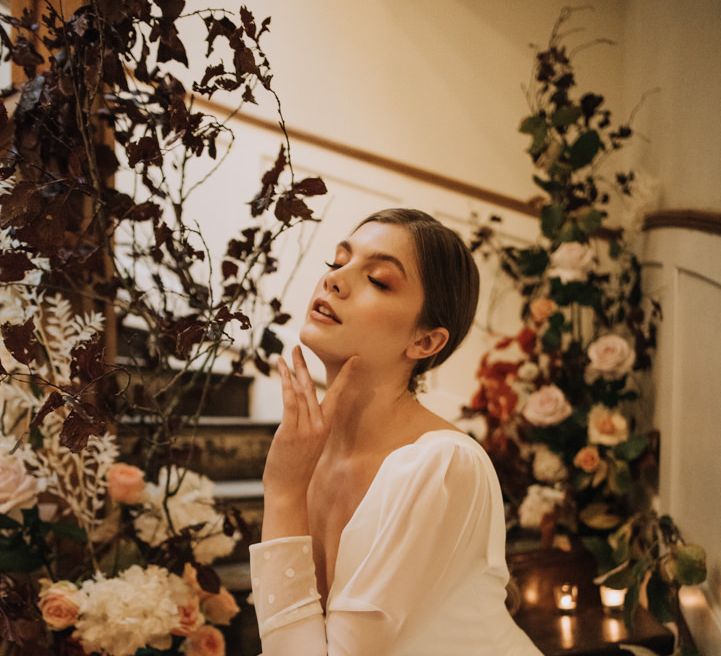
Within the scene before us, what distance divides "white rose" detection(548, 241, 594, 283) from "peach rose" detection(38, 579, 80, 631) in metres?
1.88

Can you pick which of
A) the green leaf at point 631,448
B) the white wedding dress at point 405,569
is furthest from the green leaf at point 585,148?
the white wedding dress at point 405,569

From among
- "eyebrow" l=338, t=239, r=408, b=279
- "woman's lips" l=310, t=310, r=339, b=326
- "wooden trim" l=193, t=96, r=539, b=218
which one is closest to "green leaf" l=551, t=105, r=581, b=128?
"wooden trim" l=193, t=96, r=539, b=218

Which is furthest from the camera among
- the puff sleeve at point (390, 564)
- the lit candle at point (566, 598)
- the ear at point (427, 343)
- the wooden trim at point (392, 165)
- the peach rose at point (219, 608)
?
the wooden trim at point (392, 165)

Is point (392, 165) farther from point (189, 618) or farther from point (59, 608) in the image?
point (59, 608)

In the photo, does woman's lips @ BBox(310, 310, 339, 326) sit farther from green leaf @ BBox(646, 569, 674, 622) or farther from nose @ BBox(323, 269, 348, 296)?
green leaf @ BBox(646, 569, 674, 622)

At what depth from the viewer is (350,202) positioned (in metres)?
3.47

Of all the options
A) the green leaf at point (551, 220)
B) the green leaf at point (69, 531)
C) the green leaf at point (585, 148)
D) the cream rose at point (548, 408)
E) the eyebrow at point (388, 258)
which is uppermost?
the green leaf at point (585, 148)

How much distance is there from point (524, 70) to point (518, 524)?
204 centimetres

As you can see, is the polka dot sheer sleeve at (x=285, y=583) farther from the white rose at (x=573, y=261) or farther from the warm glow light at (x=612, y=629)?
the white rose at (x=573, y=261)

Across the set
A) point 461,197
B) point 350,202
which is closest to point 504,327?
point 461,197

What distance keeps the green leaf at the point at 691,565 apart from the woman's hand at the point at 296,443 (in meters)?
1.17

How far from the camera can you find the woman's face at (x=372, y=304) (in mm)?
1313

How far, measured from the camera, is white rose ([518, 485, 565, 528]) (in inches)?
101

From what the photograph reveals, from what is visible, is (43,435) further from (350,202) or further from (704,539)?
(350,202)
